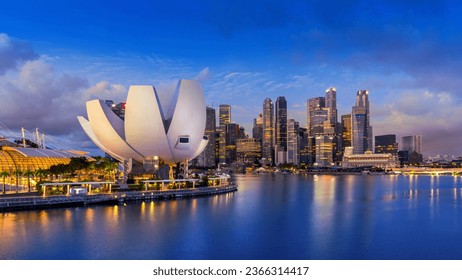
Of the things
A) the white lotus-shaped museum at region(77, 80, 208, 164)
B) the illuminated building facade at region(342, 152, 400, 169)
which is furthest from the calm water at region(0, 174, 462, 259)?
the illuminated building facade at region(342, 152, 400, 169)

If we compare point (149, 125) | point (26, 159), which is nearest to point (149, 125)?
point (149, 125)

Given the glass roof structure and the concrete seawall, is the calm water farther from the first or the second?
the glass roof structure

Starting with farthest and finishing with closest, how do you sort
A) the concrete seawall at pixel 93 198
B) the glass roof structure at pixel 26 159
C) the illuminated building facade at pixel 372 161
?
the illuminated building facade at pixel 372 161, the glass roof structure at pixel 26 159, the concrete seawall at pixel 93 198

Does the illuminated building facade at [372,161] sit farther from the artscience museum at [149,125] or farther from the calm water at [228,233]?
the calm water at [228,233]

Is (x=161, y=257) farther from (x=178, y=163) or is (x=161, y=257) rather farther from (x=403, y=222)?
(x=178, y=163)

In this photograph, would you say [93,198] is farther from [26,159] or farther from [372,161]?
[372,161]

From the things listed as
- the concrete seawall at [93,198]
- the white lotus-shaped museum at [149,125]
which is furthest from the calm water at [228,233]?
the white lotus-shaped museum at [149,125]
